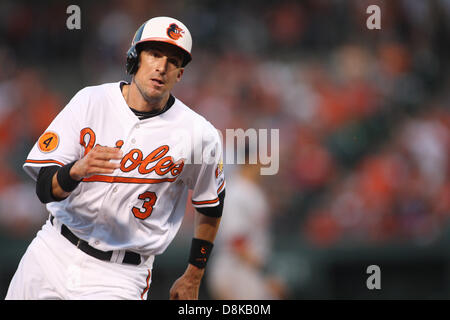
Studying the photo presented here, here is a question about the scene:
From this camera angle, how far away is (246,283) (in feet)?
21.7

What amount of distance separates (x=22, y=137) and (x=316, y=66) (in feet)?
13.5

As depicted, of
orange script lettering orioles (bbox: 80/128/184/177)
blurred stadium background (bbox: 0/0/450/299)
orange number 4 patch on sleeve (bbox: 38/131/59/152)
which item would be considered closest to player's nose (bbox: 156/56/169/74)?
orange script lettering orioles (bbox: 80/128/184/177)

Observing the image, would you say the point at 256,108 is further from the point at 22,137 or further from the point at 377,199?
the point at 22,137

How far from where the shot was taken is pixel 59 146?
2984 mm

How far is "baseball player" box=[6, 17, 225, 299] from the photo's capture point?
3.04 meters

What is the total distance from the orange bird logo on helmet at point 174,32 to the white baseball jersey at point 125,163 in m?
0.39

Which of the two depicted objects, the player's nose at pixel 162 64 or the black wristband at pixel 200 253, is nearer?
the player's nose at pixel 162 64

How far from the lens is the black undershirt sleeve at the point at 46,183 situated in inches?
111

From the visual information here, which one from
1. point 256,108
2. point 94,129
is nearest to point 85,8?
point 256,108

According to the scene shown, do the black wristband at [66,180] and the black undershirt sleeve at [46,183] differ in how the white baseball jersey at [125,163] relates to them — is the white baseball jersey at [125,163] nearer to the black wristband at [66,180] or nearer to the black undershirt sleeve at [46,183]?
the black undershirt sleeve at [46,183]
